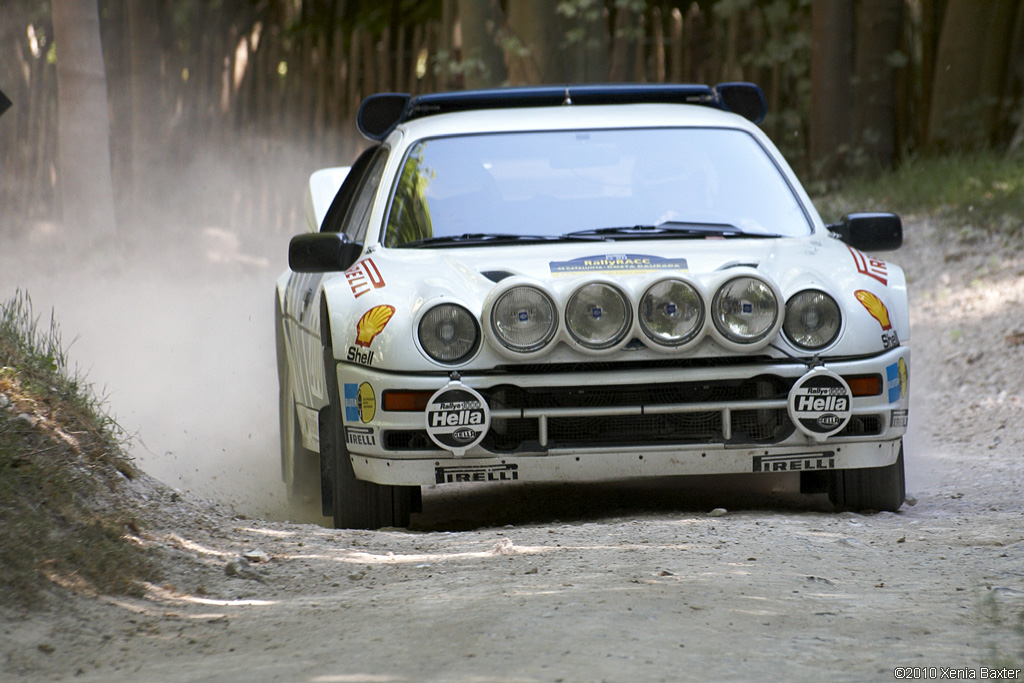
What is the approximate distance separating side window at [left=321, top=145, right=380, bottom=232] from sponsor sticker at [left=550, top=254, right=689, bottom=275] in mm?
1882

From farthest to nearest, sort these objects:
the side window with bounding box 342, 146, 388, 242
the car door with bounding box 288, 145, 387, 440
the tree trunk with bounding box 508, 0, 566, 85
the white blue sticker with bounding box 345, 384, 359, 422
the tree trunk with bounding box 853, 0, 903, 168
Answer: the tree trunk with bounding box 853, 0, 903, 168
the tree trunk with bounding box 508, 0, 566, 85
the side window with bounding box 342, 146, 388, 242
the car door with bounding box 288, 145, 387, 440
the white blue sticker with bounding box 345, 384, 359, 422

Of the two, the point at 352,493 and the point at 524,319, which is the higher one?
the point at 524,319

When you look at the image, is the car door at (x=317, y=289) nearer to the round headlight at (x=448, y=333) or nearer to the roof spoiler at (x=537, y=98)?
the roof spoiler at (x=537, y=98)

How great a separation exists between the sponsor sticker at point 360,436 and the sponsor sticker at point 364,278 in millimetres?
514

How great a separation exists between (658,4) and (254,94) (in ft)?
19.5

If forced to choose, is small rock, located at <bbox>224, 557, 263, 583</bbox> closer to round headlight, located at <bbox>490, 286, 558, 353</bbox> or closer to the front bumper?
the front bumper

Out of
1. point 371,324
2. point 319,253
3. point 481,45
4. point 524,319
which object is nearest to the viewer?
point 524,319

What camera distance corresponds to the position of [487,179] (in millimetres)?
5730

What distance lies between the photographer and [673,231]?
5.46 metres

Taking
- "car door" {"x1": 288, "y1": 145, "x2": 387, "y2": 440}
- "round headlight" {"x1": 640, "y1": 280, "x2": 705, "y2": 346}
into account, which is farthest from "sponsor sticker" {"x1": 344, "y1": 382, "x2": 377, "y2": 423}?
"round headlight" {"x1": 640, "y1": 280, "x2": 705, "y2": 346}

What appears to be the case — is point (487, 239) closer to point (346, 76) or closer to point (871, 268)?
point (871, 268)

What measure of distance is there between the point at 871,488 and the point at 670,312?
1.17 meters

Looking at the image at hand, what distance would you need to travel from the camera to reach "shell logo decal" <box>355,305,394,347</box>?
16.1 ft

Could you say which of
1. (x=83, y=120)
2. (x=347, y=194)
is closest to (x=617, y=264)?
(x=347, y=194)
